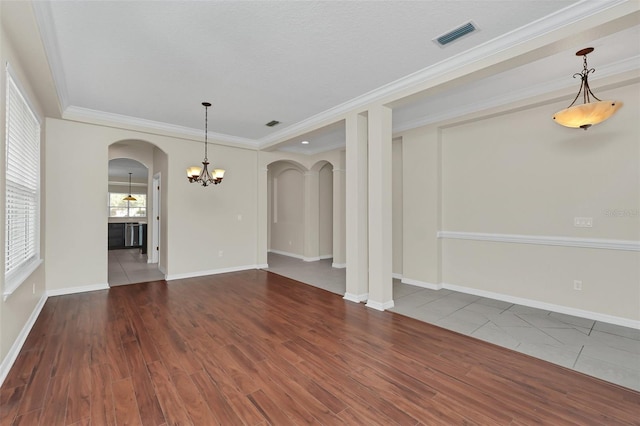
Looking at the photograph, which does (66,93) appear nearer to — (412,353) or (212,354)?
(212,354)

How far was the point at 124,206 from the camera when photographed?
39.9 ft

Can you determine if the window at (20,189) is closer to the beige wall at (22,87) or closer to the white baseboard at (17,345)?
the beige wall at (22,87)

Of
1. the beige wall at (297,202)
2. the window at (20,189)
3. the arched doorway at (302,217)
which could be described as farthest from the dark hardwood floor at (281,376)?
the beige wall at (297,202)

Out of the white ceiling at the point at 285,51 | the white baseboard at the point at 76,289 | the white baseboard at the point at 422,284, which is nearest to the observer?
the white ceiling at the point at 285,51

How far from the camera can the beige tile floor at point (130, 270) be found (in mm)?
5598

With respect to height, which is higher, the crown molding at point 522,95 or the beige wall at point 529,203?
the crown molding at point 522,95

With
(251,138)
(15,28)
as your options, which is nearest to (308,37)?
(15,28)

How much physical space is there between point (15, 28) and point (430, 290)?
565cm

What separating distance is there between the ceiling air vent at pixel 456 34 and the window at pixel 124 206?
13.1 metres

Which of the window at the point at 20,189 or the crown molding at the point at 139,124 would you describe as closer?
the window at the point at 20,189

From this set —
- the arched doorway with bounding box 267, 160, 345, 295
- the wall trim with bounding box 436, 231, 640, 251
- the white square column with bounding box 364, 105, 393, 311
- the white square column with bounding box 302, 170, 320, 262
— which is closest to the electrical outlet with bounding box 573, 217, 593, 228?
the wall trim with bounding box 436, 231, 640, 251

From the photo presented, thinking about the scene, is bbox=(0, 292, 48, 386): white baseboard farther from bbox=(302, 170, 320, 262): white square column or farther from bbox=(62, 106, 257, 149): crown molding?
bbox=(302, 170, 320, 262): white square column

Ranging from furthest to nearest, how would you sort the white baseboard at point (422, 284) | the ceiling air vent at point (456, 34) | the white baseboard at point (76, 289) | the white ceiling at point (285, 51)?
the white baseboard at point (422, 284) < the white baseboard at point (76, 289) < the ceiling air vent at point (456, 34) < the white ceiling at point (285, 51)

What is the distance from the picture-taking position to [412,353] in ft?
8.95
